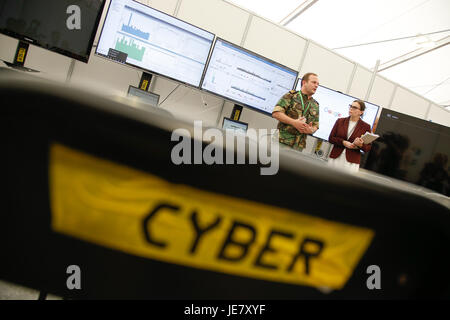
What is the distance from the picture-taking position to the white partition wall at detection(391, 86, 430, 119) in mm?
2834

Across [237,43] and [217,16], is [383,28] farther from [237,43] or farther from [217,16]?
[217,16]

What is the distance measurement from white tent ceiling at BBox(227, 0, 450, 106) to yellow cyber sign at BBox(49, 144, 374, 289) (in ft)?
9.82

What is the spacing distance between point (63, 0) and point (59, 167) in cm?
178

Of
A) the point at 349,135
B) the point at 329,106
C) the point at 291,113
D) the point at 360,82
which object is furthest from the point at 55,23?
the point at 360,82

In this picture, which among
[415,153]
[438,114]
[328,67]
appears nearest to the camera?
[415,153]

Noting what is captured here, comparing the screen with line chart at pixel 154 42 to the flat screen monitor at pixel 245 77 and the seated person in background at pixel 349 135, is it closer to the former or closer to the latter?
the flat screen monitor at pixel 245 77

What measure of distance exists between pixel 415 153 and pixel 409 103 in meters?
1.99

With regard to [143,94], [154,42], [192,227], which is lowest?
[192,227]

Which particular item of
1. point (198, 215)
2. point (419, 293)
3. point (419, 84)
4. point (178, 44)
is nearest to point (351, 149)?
point (178, 44)

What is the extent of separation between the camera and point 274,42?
2.34 metres

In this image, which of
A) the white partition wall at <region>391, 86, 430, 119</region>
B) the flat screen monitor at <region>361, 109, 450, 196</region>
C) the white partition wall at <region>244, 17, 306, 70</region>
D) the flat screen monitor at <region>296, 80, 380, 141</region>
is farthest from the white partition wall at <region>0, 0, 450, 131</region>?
the flat screen monitor at <region>361, 109, 450, 196</region>

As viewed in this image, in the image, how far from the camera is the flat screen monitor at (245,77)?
1.96 meters

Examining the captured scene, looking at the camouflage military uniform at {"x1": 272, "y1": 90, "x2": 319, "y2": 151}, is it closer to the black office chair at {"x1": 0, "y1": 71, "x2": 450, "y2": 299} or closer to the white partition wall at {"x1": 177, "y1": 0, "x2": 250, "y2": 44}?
the white partition wall at {"x1": 177, "y1": 0, "x2": 250, "y2": 44}

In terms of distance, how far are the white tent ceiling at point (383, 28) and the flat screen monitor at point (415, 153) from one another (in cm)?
194
